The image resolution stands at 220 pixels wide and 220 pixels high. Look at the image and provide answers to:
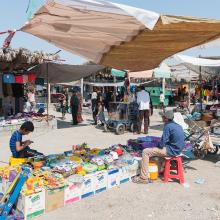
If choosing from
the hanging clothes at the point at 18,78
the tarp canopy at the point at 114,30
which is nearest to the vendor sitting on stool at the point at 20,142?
the tarp canopy at the point at 114,30

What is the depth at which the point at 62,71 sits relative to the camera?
1380 centimetres

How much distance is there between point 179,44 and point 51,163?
3151mm

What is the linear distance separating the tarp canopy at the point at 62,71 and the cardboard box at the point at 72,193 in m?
8.38

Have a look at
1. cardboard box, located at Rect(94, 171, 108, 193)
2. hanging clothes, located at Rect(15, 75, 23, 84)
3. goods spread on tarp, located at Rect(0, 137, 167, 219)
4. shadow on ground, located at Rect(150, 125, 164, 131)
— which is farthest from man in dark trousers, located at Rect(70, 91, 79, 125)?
cardboard box, located at Rect(94, 171, 108, 193)

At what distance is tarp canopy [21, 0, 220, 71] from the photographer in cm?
392

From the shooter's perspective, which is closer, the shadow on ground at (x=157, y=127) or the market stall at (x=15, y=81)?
the market stall at (x=15, y=81)

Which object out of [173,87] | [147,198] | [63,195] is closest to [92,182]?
[63,195]

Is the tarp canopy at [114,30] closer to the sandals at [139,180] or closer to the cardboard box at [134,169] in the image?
the cardboard box at [134,169]

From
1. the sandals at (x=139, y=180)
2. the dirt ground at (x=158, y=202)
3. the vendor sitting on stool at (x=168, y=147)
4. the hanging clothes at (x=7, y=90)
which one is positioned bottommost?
the dirt ground at (x=158, y=202)

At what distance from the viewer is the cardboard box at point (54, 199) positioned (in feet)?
15.6

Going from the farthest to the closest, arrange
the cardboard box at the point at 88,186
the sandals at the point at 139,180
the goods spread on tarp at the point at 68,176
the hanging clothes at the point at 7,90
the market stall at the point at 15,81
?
the hanging clothes at the point at 7,90, the market stall at the point at 15,81, the sandals at the point at 139,180, the cardboard box at the point at 88,186, the goods spread on tarp at the point at 68,176

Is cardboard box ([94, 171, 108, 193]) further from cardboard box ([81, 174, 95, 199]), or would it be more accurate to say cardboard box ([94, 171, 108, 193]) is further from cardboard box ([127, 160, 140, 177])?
cardboard box ([127, 160, 140, 177])

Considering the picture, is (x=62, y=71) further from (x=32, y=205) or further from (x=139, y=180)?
(x=32, y=205)

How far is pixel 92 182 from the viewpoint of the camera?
17.7 ft
